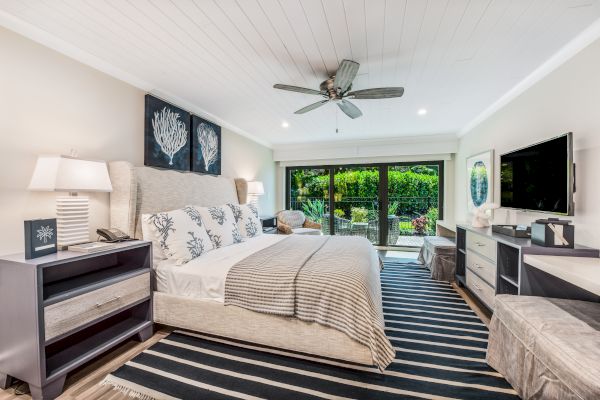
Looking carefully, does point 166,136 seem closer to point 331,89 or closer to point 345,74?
point 331,89

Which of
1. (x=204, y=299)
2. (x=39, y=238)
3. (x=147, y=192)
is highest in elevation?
(x=147, y=192)

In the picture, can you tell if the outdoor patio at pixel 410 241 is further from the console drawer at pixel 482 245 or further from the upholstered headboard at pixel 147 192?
the upholstered headboard at pixel 147 192

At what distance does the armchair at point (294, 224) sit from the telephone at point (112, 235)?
9.13 ft

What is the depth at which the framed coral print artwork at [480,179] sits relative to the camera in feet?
11.4

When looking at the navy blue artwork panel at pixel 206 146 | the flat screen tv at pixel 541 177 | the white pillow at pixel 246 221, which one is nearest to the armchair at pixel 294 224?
the white pillow at pixel 246 221

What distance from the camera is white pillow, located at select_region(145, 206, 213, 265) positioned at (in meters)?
2.20

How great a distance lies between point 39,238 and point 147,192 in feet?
3.16

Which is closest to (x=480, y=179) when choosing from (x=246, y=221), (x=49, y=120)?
(x=246, y=221)

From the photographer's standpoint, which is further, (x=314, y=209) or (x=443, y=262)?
(x=314, y=209)

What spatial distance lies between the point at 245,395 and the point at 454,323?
1910mm

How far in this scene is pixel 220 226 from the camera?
9.19 ft

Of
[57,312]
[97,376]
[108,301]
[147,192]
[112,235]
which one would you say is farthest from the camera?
[147,192]

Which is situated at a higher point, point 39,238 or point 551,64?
point 551,64

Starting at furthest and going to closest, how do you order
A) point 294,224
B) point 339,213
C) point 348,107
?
point 339,213 < point 294,224 < point 348,107
